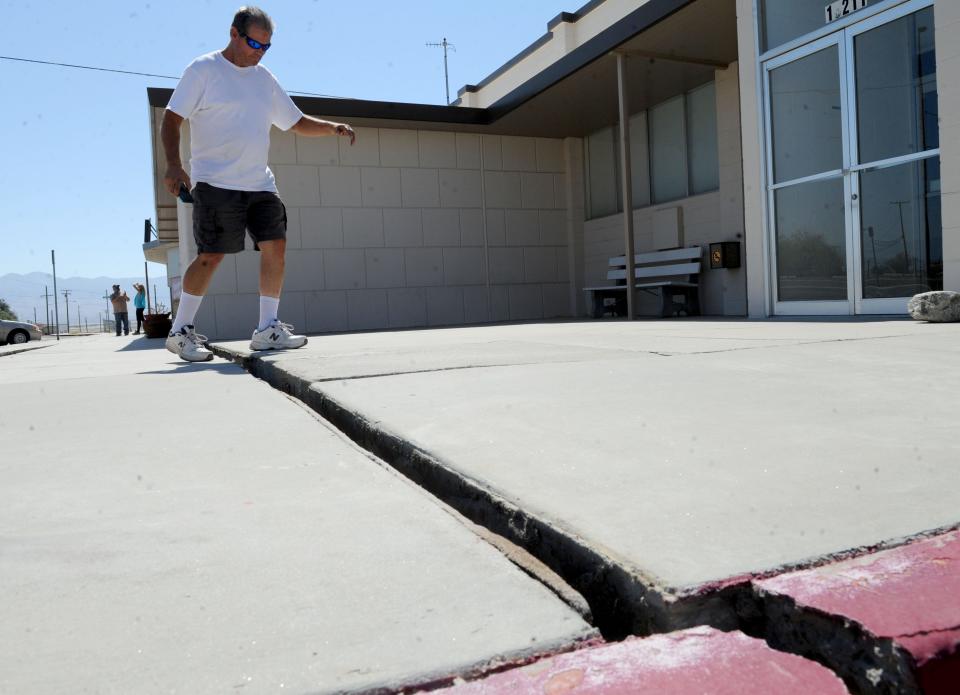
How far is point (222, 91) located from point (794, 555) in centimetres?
362

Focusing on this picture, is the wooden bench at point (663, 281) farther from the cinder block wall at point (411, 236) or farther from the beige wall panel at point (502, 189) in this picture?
the beige wall panel at point (502, 189)

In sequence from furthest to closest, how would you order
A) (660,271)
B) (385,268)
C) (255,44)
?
(385,268)
(660,271)
(255,44)

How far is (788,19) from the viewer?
20.5 ft

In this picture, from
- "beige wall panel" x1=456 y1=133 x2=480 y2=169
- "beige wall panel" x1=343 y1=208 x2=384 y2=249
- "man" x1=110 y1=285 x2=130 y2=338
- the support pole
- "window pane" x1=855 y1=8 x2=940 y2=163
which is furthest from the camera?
"man" x1=110 y1=285 x2=130 y2=338

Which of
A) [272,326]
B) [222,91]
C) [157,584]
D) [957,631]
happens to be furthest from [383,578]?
[222,91]

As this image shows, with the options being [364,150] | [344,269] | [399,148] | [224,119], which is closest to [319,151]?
[364,150]

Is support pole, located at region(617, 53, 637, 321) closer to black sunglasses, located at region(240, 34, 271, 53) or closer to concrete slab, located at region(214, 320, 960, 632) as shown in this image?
black sunglasses, located at region(240, 34, 271, 53)

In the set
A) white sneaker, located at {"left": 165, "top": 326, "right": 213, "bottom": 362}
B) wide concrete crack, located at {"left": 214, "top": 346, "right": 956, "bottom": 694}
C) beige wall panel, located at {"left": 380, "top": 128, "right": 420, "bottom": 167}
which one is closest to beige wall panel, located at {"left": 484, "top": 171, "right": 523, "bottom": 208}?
beige wall panel, located at {"left": 380, "top": 128, "right": 420, "bottom": 167}

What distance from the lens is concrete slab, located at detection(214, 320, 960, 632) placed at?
0.84 m

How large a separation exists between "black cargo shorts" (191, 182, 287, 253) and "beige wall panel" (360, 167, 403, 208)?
6.08 meters

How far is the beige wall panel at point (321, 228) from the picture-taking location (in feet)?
31.2

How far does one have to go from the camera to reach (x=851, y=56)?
572 cm

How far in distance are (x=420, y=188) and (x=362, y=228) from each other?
3.30 ft

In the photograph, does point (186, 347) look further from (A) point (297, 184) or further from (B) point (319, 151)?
(B) point (319, 151)
